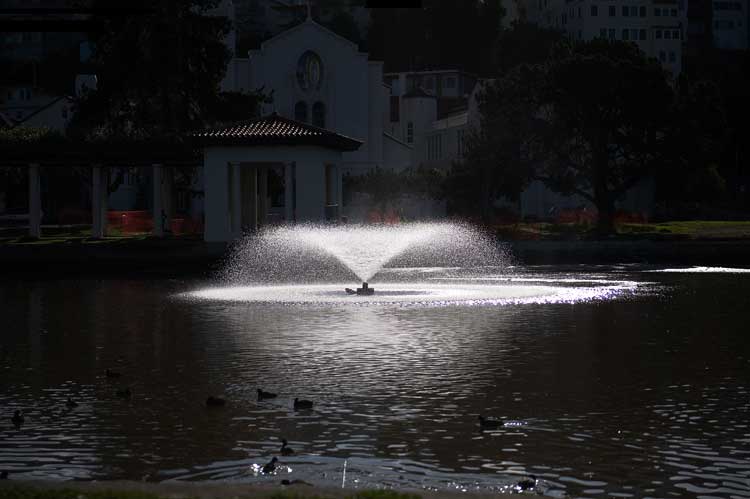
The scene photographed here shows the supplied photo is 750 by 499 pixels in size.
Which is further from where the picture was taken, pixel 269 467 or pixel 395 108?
pixel 395 108

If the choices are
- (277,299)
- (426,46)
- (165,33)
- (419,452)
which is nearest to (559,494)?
(419,452)

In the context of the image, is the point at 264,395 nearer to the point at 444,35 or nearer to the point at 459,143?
the point at 459,143

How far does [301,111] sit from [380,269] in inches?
2100

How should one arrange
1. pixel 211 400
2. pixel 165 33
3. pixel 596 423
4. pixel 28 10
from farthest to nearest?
pixel 165 33 < pixel 211 400 < pixel 596 423 < pixel 28 10

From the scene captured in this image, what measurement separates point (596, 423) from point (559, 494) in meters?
3.89

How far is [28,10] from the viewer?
12070mm

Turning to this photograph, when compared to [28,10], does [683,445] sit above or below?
below

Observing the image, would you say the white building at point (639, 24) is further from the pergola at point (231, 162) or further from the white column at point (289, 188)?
the white column at point (289, 188)

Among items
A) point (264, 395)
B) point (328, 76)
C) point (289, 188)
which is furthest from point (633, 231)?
point (264, 395)

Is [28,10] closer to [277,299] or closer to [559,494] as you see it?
[559,494]

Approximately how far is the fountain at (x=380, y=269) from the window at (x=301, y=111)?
18.6 m

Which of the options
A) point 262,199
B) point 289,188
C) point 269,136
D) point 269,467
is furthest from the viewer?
point 262,199

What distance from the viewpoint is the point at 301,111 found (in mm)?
106875

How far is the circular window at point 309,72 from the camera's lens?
106875mm
